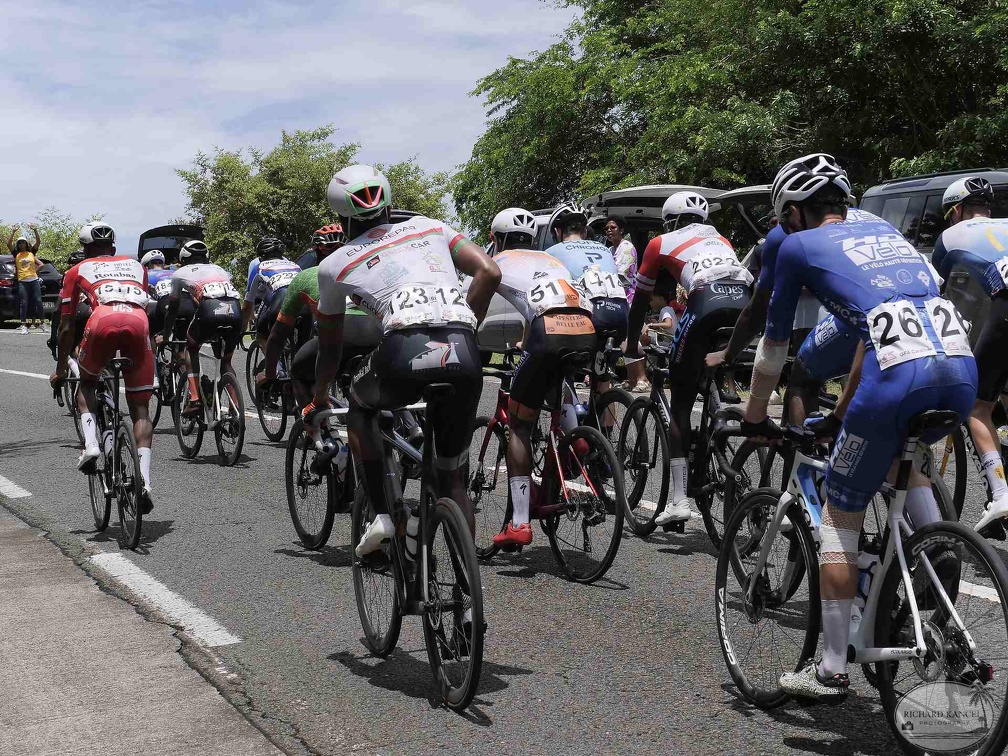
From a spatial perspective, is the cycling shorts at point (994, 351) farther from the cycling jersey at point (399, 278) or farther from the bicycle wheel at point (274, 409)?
the bicycle wheel at point (274, 409)

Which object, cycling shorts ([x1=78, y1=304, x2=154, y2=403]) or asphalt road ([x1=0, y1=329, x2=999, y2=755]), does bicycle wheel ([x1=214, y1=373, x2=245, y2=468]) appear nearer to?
asphalt road ([x1=0, y1=329, x2=999, y2=755])

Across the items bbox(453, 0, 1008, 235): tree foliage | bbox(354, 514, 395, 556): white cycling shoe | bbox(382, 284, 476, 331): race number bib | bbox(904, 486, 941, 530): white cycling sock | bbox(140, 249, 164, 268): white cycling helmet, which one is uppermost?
bbox(453, 0, 1008, 235): tree foliage

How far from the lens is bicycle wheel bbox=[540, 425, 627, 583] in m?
6.48

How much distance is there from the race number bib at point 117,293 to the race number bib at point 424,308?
13.8 ft

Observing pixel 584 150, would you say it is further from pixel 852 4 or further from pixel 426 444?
pixel 426 444

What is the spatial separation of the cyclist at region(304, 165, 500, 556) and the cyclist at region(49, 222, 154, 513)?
3.54 metres

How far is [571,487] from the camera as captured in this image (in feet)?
22.1

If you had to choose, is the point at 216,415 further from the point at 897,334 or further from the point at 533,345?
the point at 897,334

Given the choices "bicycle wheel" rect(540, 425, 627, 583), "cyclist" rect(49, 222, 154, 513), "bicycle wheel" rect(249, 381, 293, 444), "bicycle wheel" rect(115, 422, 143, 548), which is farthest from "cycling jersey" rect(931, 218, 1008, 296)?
"bicycle wheel" rect(249, 381, 293, 444)

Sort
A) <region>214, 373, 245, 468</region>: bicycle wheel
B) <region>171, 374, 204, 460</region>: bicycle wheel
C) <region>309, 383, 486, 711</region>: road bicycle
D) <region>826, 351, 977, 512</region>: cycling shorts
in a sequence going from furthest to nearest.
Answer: <region>171, 374, 204, 460</region>: bicycle wheel → <region>214, 373, 245, 468</region>: bicycle wheel → <region>309, 383, 486, 711</region>: road bicycle → <region>826, 351, 977, 512</region>: cycling shorts

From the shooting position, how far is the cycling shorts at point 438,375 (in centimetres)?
488

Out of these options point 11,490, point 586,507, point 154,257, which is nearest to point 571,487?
point 586,507

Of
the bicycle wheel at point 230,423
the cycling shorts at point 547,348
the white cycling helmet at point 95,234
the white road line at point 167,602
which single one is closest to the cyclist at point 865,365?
the cycling shorts at point 547,348

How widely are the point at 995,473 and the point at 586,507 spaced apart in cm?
224
